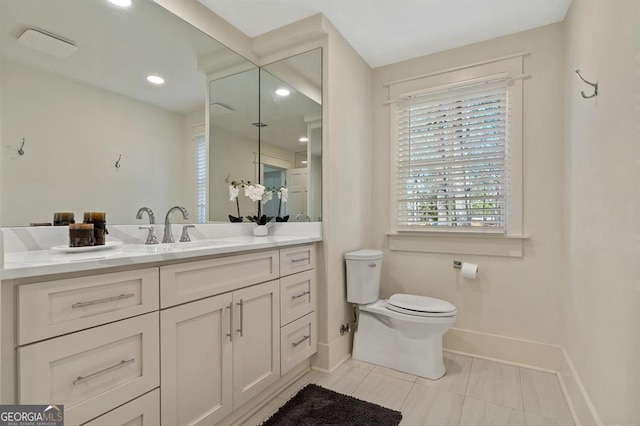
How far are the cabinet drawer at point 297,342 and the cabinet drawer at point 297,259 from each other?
0.33m

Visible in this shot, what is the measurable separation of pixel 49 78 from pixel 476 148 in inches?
104

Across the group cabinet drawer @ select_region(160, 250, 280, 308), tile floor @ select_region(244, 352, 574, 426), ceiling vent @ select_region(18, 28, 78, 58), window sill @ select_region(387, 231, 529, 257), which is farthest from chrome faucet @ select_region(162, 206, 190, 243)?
window sill @ select_region(387, 231, 529, 257)

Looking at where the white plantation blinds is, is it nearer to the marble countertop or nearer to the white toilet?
the white toilet

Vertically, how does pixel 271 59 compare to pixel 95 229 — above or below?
above

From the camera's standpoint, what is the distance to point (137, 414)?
1.09 metres

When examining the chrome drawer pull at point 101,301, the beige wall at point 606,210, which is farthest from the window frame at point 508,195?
the chrome drawer pull at point 101,301

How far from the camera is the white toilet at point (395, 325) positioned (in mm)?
2070

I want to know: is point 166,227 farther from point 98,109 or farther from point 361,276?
point 361,276

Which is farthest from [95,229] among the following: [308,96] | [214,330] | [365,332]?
[365,332]

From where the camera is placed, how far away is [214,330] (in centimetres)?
139

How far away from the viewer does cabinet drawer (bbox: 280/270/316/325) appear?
1.85 m

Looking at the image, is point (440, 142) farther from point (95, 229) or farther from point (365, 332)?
point (95, 229)

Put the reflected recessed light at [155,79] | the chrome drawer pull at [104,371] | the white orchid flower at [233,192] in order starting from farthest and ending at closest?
the white orchid flower at [233,192] < the reflected recessed light at [155,79] < the chrome drawer pull at [104,371]

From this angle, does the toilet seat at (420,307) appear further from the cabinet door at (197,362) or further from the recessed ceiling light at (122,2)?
the recessed ceiling light at (122,2)
